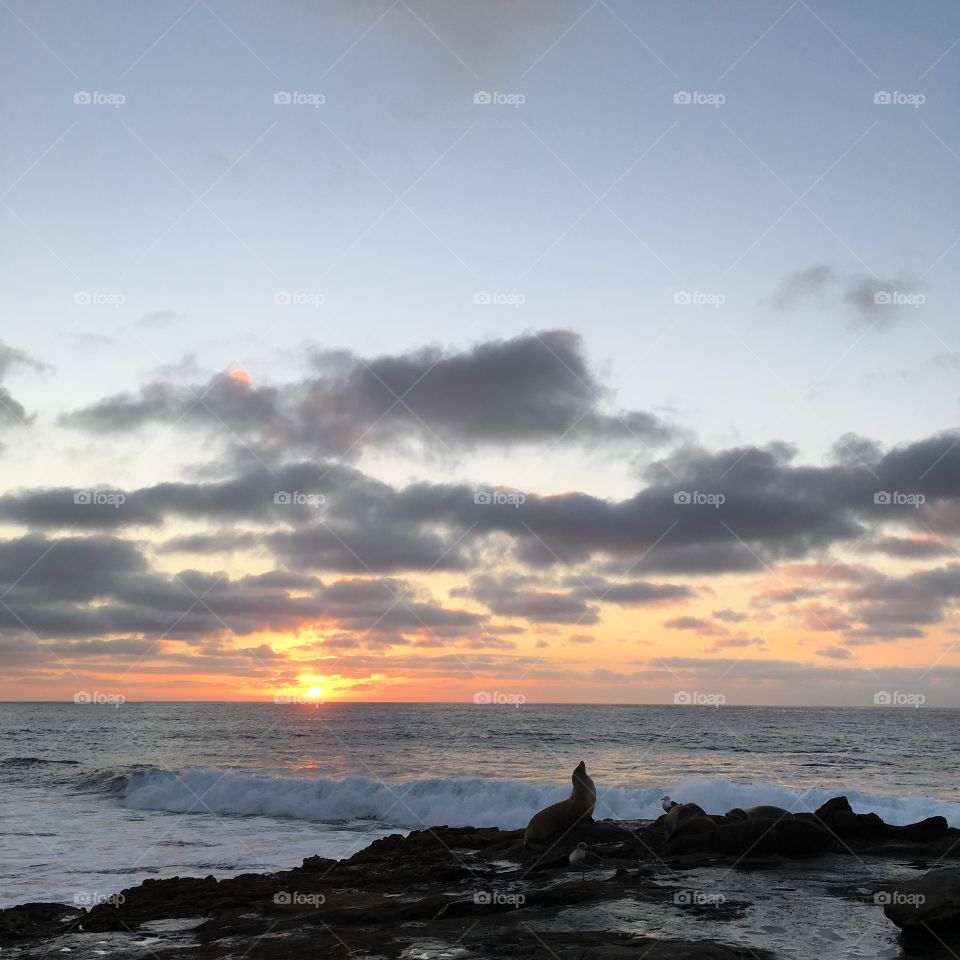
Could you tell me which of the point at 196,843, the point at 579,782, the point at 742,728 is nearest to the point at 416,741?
the point at 742,728

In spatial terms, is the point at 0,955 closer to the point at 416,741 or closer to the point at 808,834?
the point at 808,834

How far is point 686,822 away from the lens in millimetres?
14594

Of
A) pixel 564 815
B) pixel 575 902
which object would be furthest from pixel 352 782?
pixel 575 902

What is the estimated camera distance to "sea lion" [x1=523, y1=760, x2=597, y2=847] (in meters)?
15.6

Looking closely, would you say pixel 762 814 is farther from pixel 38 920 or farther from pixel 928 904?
pixel 38 920

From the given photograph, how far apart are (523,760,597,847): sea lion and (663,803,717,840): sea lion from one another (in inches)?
58.5

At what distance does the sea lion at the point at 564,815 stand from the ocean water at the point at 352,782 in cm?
686

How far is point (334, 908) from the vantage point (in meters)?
11.8

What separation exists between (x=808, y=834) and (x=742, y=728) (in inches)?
2632

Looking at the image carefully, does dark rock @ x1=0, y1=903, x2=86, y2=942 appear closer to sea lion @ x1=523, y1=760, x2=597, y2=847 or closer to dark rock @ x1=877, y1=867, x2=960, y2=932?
sea lion @ x1=523, y1=760, x2=597, y2=847

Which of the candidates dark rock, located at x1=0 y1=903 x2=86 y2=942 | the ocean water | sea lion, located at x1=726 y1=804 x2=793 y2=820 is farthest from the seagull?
the ocean water

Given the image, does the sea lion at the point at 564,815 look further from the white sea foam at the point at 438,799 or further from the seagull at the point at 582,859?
the white sea foam at the point at 438,799

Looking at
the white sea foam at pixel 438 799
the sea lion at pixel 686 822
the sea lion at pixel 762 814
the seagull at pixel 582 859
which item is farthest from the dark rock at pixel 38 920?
the white sea foam at pixel 438 799

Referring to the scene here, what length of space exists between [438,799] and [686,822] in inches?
730
